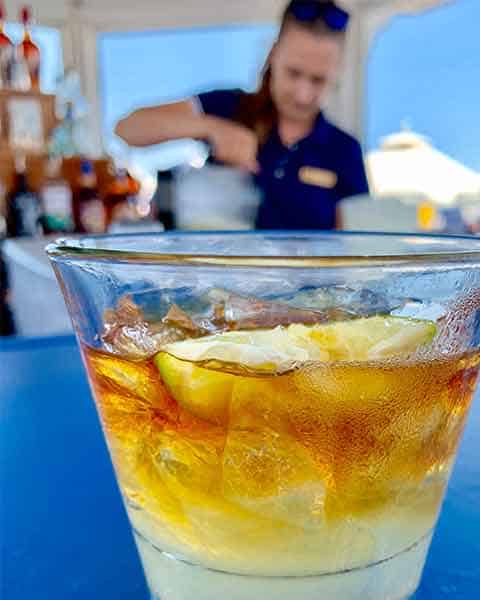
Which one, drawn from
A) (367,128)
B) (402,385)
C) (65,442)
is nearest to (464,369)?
(402,385)

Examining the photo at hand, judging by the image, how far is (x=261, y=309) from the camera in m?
0.23

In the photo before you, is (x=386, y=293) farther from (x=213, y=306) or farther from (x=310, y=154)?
(x=310, y=154)

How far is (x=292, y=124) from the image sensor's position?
159 cm

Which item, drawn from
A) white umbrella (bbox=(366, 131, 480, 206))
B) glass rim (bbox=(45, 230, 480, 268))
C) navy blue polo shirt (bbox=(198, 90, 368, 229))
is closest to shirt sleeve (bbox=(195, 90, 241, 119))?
navy blue polo shirt (bbox=(198, 90, 368, 229))

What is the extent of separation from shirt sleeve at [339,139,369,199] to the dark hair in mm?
216

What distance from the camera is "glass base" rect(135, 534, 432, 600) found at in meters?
0.20

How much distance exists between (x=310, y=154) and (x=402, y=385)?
1438mm

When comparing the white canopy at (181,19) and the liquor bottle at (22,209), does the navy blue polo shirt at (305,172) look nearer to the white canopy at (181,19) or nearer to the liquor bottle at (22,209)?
the liquor bottle at (22,209)

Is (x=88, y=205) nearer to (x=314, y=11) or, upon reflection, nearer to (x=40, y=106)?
(x=40, y=106)

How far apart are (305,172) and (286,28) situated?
0.35 m

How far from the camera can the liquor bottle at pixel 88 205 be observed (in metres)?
2.07

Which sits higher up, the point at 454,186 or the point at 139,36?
the point at 139,36

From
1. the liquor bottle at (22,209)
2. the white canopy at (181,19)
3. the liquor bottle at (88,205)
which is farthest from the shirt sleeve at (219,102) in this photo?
the white canopy at (181,19)

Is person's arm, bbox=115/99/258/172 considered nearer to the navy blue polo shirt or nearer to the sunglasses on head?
the navy blue polo shirt
